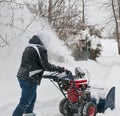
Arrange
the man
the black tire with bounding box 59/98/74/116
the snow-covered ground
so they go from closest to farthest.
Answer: the man → the black tire with bounding box 59/98/74/116 → the snow-covered ground

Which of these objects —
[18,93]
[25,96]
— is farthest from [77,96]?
[18,93]

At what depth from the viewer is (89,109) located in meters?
7.79

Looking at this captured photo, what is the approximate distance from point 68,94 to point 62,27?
9828mm

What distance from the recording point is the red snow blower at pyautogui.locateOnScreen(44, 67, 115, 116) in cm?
770

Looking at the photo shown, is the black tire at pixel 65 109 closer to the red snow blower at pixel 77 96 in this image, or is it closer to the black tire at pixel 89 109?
the red snow blower at pixel 77 96

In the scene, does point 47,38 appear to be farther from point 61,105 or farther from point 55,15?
point 55,15

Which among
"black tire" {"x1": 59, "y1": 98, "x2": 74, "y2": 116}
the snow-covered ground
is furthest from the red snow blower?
the snow-covered ground

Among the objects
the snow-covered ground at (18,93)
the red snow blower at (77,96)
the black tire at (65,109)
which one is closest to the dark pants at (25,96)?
the red snow blower at (77,96)

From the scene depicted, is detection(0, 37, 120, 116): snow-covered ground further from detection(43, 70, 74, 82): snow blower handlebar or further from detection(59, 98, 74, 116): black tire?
detection(43, 70, 74, 82): snow blower handlebar

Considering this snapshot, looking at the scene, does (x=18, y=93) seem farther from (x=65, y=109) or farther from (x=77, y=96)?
(x=77, y=96)

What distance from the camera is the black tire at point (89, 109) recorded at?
773cm

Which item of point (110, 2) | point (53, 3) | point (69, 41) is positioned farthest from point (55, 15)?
point (110, 2)

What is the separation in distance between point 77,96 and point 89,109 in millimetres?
355

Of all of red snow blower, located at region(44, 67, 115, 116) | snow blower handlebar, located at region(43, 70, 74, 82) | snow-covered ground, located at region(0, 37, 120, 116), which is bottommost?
snow-covered ground, located at region(0, 37, 120, 116)
